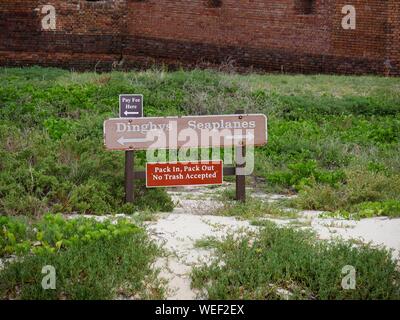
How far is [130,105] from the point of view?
10219 millimetres

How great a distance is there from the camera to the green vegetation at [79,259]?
277 inches

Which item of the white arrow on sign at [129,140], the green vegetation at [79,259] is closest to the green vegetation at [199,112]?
the white arrow on sign at [129,140]

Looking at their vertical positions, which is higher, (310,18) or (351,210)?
(310,18)

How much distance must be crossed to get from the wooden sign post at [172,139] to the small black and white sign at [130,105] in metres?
0.55

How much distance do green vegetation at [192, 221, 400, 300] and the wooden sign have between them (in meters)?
1.93

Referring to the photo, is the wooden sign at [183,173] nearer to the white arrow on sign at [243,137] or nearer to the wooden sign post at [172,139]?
the wooden sign post at [172,139]

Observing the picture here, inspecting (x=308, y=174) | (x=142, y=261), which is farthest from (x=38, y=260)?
(x=308, y=174)

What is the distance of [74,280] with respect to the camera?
7.12 meters

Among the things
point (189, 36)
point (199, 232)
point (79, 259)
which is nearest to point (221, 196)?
point (199, 232)

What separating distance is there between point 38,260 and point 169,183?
264 centimetres

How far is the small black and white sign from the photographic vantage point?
33.4 ft

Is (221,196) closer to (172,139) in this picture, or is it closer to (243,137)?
(243,137)

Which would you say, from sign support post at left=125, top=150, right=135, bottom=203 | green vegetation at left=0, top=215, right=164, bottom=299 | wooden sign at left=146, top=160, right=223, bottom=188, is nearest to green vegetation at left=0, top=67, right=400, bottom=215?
sign support post at left=125, top=150, right=135, bottom=203

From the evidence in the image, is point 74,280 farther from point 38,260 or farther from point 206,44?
point 206,44
